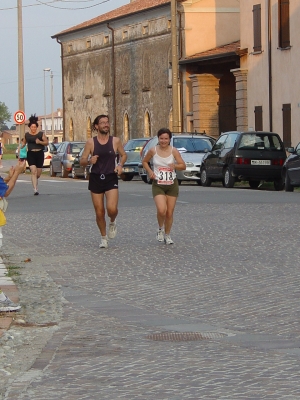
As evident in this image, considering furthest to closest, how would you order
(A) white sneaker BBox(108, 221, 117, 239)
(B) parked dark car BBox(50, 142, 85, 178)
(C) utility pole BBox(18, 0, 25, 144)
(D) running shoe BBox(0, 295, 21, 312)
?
(C) utility pole BBox(18, 0, 25, 144) < (B) parked dark car BBox(50, 142, 85, 178) < (A) white sneaker BBox(108, 221, 117, 239) < (D) running shoe BBox(0, 295, 21, 312)

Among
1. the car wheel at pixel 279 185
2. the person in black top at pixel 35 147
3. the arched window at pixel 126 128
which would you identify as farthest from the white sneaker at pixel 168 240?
the arched window at pixel 126 128

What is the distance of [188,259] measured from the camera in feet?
42.9

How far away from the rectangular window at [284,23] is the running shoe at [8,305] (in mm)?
33148

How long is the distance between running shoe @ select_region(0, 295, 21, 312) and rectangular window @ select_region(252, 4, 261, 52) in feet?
117

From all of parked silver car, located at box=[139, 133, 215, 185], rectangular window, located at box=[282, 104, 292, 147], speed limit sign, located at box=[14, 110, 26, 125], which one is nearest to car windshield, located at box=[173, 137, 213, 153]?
parked silver car, located at box=[139, 133, 215, 185]

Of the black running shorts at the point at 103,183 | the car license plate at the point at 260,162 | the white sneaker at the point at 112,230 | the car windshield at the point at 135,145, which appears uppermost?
the car windshield at the point at 135,145

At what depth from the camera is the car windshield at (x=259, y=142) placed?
102 ft

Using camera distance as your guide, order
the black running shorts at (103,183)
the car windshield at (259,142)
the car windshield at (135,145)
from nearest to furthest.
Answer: the black running shorts at (103,183), the car windshield at (259,142), the car windshield at (135,145)

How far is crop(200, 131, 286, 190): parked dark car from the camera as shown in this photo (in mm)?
30984

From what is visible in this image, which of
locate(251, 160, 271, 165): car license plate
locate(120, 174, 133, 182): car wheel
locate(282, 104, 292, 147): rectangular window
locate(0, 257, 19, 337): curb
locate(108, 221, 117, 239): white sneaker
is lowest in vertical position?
locate(120, 174, 133, 182): car wheel

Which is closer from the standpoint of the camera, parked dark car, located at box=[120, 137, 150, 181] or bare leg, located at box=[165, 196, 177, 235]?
bare leg, located at box=[165, 196, 177, 235]

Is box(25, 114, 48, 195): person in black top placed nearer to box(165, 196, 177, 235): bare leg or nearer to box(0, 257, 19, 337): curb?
box(165, 196, 177, 235): bare leg

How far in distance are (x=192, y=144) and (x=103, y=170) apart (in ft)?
67.2

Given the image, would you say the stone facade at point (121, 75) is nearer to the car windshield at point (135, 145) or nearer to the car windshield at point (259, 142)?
the car windshield at point (135, 145)
